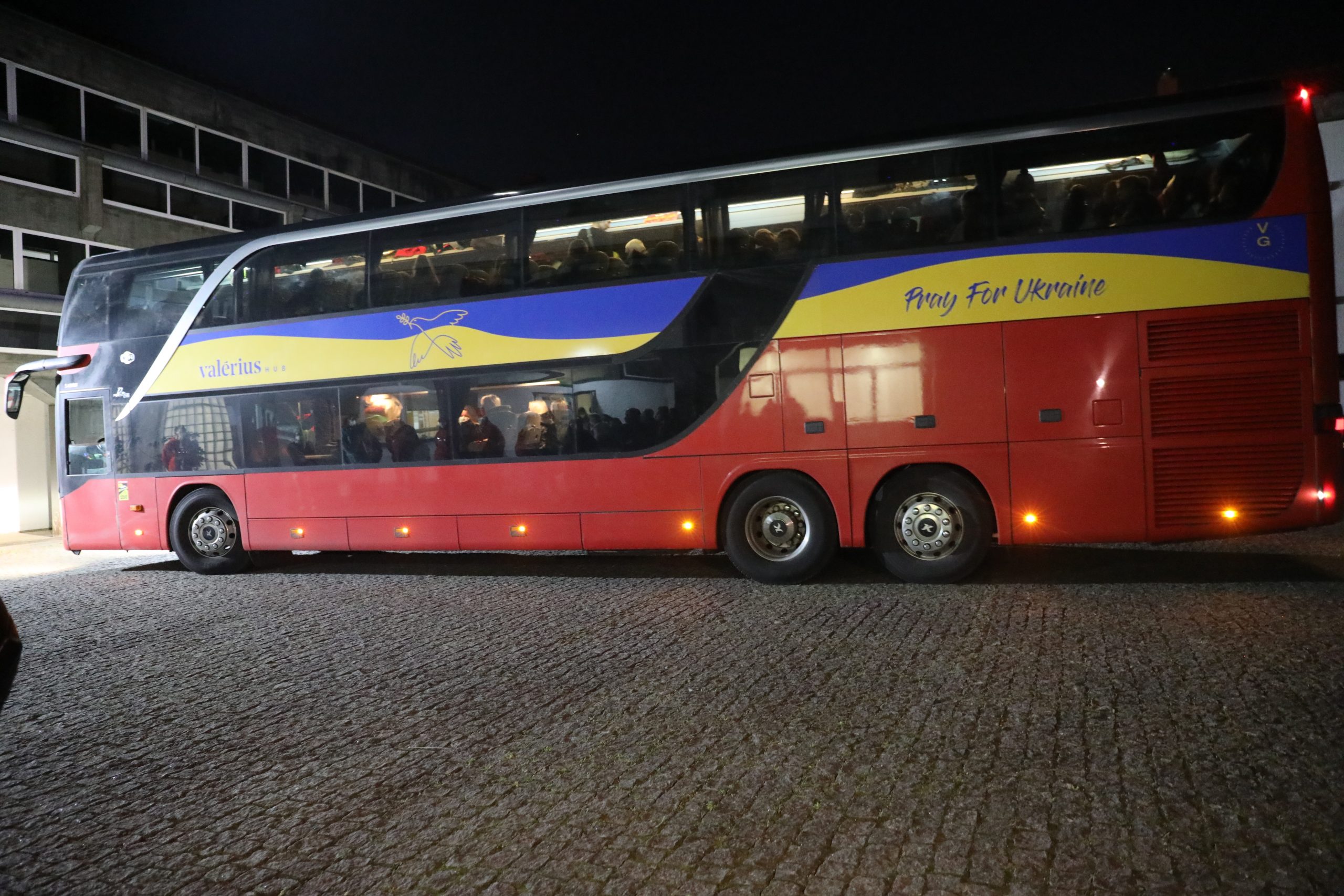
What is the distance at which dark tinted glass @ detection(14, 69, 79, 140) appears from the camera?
21.8 m

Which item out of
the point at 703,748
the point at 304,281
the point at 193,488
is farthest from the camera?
the point at 193,488

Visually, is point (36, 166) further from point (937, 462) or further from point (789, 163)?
point (937, 462)

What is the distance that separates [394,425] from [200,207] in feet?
64.9

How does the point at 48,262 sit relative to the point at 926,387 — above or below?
above

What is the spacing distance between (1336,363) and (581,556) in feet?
27.4

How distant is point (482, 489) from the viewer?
33.7 ft

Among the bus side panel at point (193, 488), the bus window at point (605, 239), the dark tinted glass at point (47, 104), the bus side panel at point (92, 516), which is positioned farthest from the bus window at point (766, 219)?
the dark tinted glass at point (47, 104)

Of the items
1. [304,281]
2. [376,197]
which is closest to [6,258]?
[376,197]

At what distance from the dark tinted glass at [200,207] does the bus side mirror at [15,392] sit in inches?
589

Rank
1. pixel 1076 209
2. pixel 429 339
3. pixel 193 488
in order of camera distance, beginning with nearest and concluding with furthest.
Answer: pixel 1076 209 → pixel 429 339 → pixel 193 488

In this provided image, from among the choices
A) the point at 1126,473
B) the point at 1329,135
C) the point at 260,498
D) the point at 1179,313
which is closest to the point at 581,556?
the point at 260,498

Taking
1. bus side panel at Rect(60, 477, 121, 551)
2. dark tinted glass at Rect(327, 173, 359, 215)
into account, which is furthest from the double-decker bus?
dark tinted glass at Rect(327, 173, 359, 215)

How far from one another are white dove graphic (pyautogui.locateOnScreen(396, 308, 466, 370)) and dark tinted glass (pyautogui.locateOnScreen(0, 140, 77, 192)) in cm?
1711

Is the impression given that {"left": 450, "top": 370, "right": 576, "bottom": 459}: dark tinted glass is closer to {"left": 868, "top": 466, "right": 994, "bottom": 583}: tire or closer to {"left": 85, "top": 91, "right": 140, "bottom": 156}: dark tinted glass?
{"left": 868, "top": 466, "right": 994, "bottom": 583}: tire
